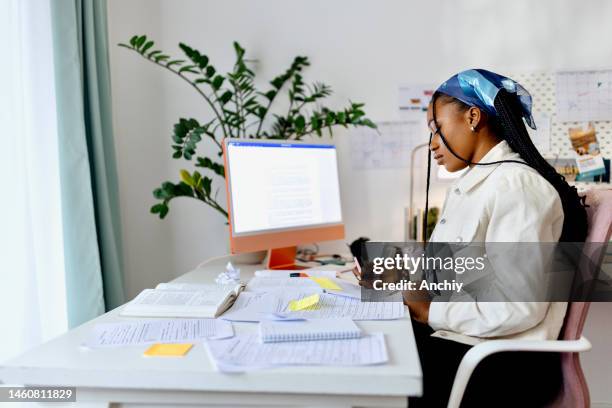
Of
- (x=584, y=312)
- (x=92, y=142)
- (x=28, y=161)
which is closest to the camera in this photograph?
(x=584, y=312)

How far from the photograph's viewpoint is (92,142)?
5.82ft

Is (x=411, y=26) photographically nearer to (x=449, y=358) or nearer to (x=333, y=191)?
(x=333, y=191)

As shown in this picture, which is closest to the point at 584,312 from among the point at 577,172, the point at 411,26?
the point at 577,172

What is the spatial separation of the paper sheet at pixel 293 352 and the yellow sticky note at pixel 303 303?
0.22 m

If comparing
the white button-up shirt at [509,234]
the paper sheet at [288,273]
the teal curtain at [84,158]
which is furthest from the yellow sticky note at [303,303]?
the teal curtain at [84,158]

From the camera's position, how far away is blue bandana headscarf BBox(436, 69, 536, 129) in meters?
1.25

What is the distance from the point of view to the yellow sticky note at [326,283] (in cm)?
141

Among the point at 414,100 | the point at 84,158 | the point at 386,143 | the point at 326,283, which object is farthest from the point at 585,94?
the point at 84,158

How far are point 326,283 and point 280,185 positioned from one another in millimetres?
457

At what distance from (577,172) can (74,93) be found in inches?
76.0

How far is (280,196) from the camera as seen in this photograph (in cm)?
179

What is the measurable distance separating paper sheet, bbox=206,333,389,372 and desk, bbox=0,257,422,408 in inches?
0.7

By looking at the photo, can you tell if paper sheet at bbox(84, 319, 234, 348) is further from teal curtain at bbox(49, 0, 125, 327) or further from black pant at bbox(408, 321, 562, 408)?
teal curtain at bbox(49, 0, 125, 327)

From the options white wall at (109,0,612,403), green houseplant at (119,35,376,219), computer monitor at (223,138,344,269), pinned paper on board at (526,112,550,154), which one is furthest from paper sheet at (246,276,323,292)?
pinned paper on board at (526,112,550,154)
